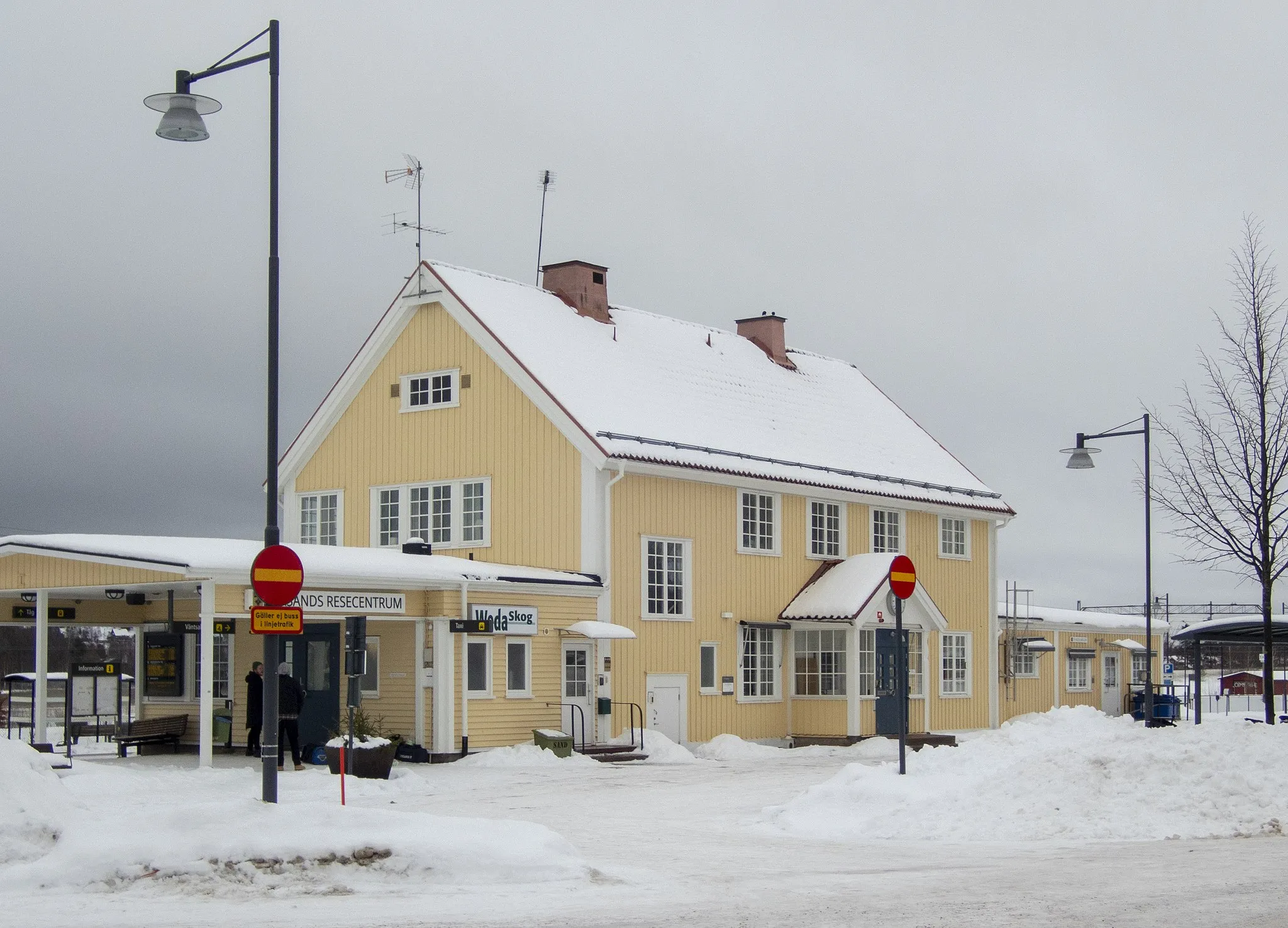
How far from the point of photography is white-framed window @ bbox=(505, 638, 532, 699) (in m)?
29.0

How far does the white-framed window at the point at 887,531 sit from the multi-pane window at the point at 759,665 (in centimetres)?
439

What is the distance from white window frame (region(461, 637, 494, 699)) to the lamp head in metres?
13.6

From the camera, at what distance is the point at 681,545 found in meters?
32.8

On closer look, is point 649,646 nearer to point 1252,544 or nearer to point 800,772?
point 800,772

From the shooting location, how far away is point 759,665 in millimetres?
34812

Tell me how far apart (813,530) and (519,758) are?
11.4 metres

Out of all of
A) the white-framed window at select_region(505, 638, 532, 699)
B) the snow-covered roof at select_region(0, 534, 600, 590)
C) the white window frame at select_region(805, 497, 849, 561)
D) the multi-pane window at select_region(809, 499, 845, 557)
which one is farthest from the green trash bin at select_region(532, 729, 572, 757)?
the multi-pane window at select_region(809, 499, 845, 557)

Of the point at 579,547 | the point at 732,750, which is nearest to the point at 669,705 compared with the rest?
the point at 732,750

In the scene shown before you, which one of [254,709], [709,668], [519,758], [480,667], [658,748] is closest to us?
[254,709]

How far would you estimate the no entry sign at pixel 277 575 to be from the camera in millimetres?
15383

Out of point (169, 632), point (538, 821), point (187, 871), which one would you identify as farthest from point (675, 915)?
point (169, 632)

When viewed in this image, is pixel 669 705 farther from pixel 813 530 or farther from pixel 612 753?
pixel 813 530

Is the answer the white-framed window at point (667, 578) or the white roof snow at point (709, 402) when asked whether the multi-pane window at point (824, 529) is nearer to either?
the white roof snow at point (709, 402)

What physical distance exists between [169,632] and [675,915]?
19.6 metres
